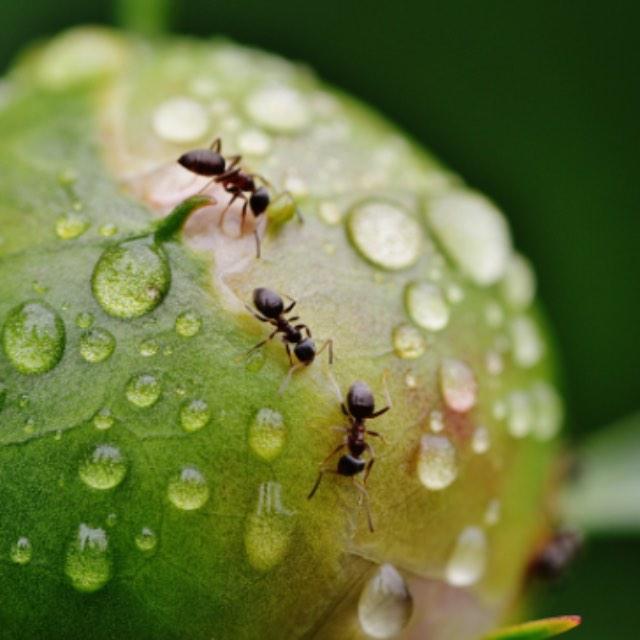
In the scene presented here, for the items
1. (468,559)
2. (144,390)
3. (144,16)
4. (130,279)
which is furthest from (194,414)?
(144,16)

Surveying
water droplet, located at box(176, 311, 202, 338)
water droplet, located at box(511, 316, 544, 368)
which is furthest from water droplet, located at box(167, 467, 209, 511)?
water droplet, located at box(511, 316, 544, 368)

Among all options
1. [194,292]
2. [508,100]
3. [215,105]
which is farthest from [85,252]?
[508,100]

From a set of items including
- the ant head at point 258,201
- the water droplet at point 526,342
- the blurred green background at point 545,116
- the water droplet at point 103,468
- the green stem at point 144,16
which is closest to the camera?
the water droplet at point 103,468

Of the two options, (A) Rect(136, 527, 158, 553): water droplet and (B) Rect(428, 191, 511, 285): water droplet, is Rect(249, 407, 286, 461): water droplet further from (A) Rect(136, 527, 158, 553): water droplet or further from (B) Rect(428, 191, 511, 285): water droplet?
(B) Rect(428, 191, 511, 285): water droplet

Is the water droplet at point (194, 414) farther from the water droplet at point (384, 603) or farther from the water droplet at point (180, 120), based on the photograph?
the water droplet at point (180, 120)

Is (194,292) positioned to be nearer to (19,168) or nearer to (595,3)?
(19,168)

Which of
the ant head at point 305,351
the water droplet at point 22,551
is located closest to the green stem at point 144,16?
the ant head at point 305,351

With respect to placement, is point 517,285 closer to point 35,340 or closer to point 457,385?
point 457,385
